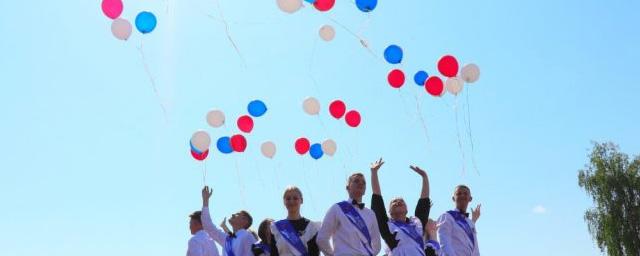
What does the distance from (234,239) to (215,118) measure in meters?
3.81

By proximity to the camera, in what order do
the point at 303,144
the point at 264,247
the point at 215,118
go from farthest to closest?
the point at 303,144, the point at 215,118, the point at 264,247

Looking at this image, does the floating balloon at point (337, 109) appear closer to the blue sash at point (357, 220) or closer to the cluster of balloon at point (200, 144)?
the cluster of balloon at point (200, 144)

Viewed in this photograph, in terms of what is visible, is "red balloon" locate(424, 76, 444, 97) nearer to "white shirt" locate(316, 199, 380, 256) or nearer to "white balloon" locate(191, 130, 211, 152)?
"white balloon" locate(191, 130, 211, 152)

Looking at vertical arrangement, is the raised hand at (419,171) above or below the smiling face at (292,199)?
above

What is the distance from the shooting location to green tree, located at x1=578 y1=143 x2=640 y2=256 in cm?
2580

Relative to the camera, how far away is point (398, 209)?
19.5 ft

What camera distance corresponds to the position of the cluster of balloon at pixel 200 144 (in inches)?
368

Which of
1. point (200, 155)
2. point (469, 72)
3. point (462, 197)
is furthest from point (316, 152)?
point (462, 197)

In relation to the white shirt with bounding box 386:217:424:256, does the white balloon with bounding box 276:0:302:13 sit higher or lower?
higher

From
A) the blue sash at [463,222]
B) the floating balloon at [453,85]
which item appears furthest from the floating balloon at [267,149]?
the blue sash at [463,222]

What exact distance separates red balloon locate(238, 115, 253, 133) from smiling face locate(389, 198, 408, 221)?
201 inches

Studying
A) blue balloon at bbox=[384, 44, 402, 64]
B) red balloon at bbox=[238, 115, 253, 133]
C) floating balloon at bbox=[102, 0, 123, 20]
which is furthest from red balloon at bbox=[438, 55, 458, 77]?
floating balloon at bbox=[102, 0, 123, 20]

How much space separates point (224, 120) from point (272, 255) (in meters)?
4.98

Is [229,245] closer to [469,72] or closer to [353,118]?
[353,118]
